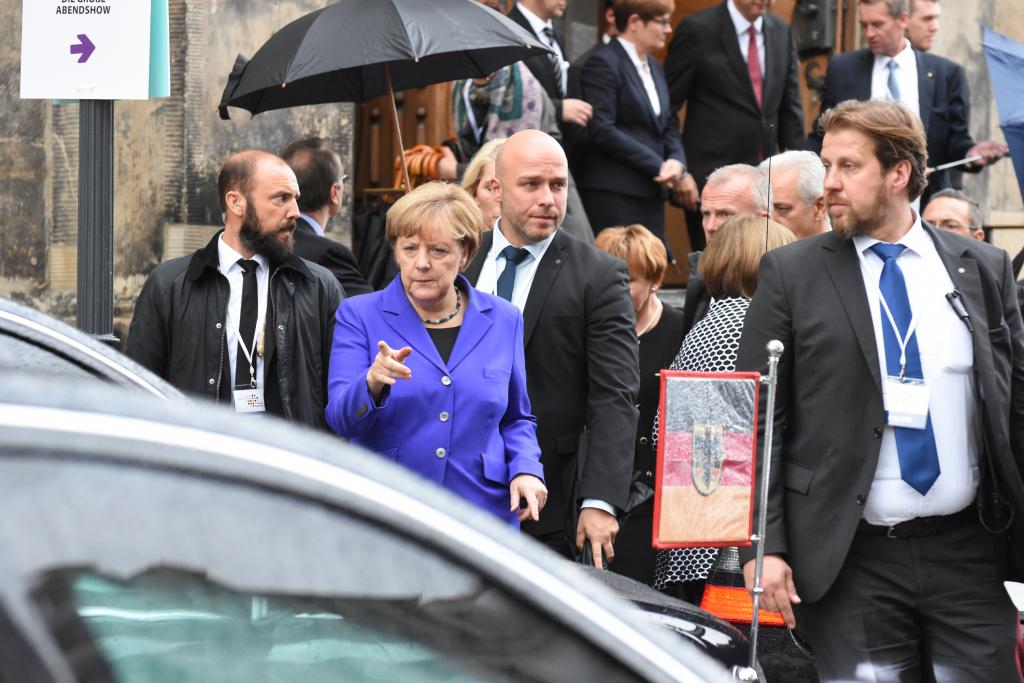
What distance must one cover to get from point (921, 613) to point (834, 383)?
25.4 inches

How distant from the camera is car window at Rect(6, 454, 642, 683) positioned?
5.80 feet

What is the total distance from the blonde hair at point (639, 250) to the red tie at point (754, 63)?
3442 mm

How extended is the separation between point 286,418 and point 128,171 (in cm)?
401

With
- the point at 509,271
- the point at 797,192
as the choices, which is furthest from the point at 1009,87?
the point at 509,271

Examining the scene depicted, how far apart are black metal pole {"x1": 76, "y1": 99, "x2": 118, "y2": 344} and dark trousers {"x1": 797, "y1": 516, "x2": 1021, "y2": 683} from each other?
9.32 ft

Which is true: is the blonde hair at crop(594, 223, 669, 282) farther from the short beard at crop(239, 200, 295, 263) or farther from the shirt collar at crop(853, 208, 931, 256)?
the shirt collar at crop(853, 208, 931, 256)

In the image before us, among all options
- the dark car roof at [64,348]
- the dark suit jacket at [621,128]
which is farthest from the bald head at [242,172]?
the dark suit jacket at [621,128]

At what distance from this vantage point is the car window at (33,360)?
11.1 feet

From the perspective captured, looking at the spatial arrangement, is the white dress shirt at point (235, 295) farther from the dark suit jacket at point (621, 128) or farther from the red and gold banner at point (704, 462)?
the dark suit jacket at point (621, 128)

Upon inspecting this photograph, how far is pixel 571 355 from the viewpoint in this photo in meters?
5.75

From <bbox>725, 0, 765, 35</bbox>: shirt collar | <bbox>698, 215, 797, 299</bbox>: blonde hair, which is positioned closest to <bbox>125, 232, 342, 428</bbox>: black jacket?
<bbox>698, 215, 797, 299</bbox>: blonde hair

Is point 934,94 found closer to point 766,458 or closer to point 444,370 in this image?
point 444,370

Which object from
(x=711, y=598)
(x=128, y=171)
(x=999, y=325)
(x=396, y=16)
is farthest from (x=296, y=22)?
(x=999, y=325)

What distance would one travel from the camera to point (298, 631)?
1926 millimetres
